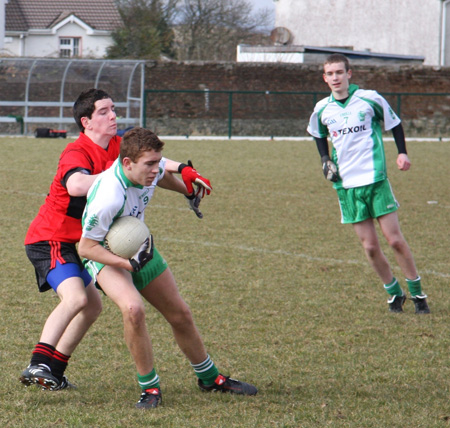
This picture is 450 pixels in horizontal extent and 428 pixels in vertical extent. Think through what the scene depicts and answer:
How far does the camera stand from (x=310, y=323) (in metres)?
6.07

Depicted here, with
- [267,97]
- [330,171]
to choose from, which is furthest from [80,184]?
[267,97]

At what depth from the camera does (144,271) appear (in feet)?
13.6

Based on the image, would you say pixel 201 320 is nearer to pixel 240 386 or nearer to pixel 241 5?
pixel 240 386

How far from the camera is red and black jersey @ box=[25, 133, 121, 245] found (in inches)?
173

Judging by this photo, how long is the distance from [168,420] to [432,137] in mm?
26925

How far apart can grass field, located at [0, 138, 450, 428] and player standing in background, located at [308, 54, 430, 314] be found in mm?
370

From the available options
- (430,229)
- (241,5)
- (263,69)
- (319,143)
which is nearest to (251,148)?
(263,69)

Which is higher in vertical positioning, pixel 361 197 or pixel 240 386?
pixel 361 197

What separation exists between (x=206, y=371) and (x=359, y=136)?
2887mm

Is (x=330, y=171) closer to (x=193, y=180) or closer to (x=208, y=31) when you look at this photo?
(x=193, y=180)

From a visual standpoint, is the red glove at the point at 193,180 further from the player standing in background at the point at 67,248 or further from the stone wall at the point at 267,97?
the stone wall at the point at 267,97

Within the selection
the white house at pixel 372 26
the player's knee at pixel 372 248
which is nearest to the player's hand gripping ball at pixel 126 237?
the player's knee at pixel 372 248

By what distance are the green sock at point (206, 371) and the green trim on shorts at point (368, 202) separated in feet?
8.03

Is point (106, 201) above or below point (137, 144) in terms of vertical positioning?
below
